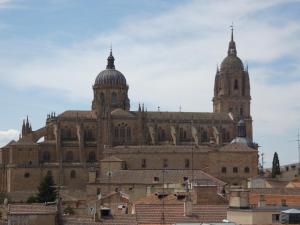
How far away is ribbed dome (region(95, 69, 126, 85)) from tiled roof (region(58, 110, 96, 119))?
4.27 metres

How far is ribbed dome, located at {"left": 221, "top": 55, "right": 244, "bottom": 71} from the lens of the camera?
110 metres

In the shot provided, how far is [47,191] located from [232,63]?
37481 millimetres

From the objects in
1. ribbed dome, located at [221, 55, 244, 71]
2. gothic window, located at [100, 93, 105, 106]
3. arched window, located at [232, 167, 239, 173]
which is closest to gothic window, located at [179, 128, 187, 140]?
gothic window, located at [100, 93, 105, 106]

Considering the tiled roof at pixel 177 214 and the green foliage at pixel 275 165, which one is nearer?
the tiled roof at pixel 177 214

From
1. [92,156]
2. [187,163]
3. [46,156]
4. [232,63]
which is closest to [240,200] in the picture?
[187,163]

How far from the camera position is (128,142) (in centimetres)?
9975

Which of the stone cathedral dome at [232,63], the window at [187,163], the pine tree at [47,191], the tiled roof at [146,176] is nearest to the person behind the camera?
the pine tree at [47,191]

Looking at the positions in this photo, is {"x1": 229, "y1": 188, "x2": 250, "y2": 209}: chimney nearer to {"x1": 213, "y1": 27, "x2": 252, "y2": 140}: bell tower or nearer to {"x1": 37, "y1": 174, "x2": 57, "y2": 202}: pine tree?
{"x1": 37, "y1": 174, "x2": 57, "y2": 202}: pine tree

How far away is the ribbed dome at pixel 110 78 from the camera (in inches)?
4097

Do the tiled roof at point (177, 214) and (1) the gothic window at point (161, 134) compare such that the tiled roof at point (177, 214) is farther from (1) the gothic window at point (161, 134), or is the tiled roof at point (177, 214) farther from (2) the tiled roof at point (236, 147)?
(1) the gothic window at point (161, 134)

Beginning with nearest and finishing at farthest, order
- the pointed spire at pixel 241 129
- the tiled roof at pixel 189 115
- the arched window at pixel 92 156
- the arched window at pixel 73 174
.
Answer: the arched window at pixel 73 174 → the arched window at pixel 92 156 → the pointed spire at pixel 241 129 → the tiled roof at pixel 189 115

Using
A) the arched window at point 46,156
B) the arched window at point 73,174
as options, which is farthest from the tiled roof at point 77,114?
the arched window at point 73,174

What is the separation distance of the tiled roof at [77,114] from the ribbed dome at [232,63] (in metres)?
19.5

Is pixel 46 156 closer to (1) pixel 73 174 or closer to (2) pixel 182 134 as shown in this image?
(1) pixel 73 174
